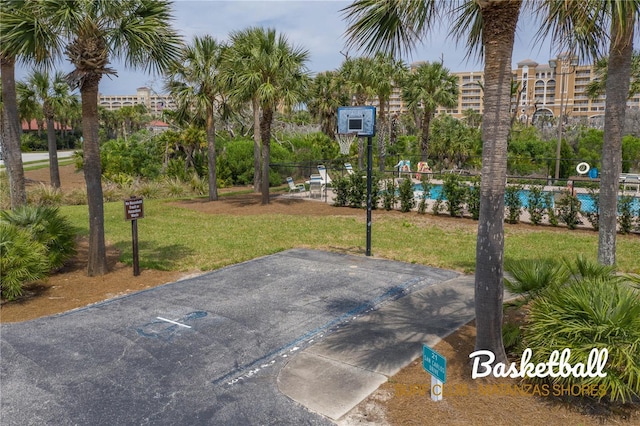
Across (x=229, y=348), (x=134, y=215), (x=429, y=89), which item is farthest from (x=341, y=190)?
(x=429, y=89)

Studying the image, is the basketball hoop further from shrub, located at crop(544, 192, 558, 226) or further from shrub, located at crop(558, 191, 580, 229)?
shrub, located at crop(558, 191, 580, 229)

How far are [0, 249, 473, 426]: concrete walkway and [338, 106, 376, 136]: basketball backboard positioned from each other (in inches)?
116

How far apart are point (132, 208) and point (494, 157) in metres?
6.69

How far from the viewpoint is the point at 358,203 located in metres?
17.4

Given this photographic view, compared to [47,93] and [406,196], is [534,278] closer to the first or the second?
[406,196]

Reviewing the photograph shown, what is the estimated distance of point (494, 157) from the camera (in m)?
4.53

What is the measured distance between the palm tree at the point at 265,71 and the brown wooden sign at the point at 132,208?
7913 millimetres

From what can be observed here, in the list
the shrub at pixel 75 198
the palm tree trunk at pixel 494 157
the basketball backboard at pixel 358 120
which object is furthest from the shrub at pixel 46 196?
the palm tree trunk at pixel 494 157

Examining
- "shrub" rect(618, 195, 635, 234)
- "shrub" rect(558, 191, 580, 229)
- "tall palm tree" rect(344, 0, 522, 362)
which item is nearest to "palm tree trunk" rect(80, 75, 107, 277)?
"tall palm tree" rect(344, 0, 522, 362)

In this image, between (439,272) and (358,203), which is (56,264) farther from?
(358,203)

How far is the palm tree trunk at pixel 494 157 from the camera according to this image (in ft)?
14.7

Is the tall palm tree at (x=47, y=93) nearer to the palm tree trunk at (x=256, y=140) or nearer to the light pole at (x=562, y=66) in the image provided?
the palm tree trunk at (x=256, y=140)

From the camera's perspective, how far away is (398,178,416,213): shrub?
16422 millimetres

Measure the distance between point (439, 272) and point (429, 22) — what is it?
5097mm
